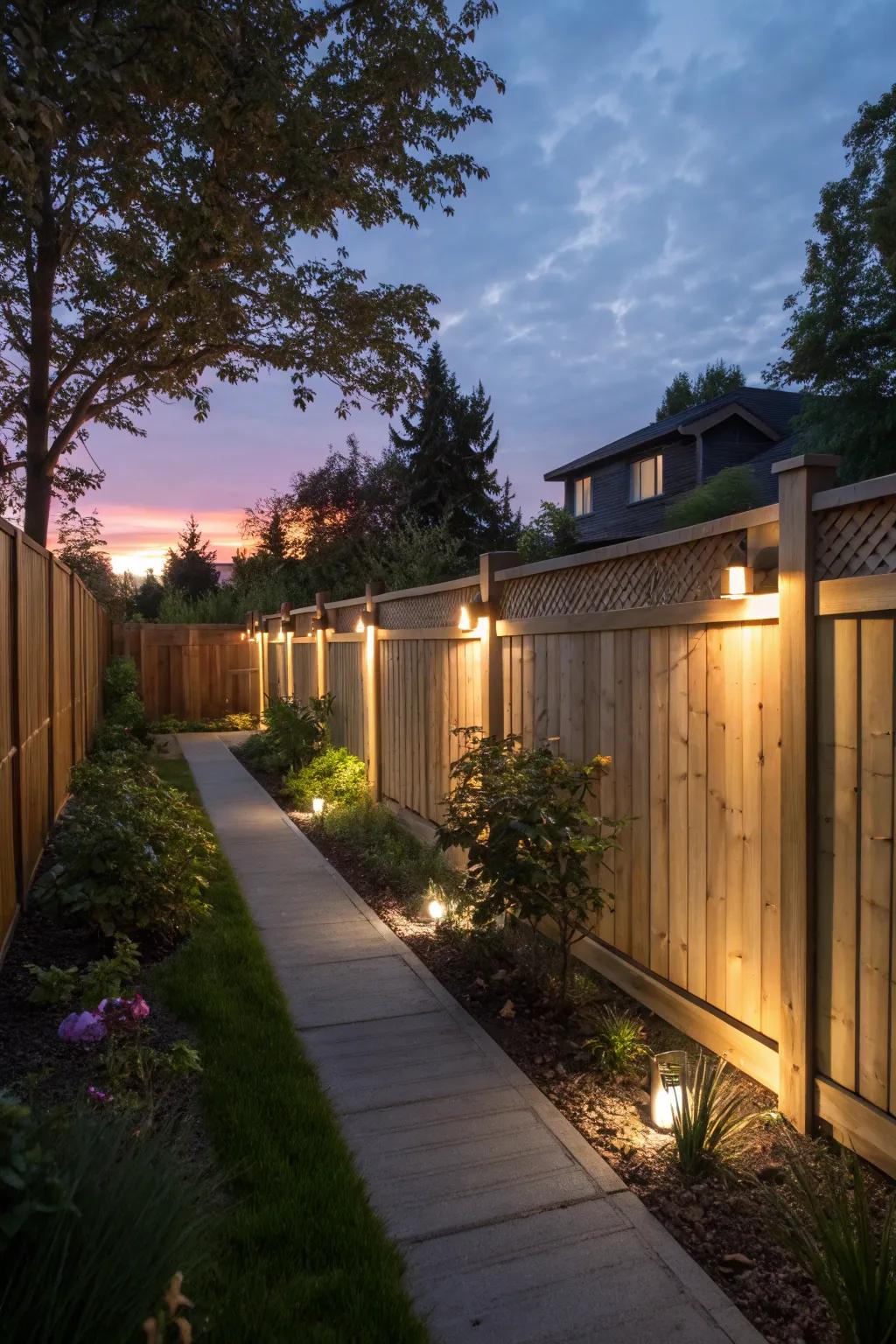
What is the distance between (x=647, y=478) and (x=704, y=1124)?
20417 mm

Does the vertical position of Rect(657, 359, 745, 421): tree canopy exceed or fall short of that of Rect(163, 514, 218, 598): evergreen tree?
it exceeds it

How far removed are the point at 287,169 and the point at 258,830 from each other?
6.13 metres

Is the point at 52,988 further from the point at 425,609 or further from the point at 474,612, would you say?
the point at 425,609

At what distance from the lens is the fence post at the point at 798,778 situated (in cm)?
280

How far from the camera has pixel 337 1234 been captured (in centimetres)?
236

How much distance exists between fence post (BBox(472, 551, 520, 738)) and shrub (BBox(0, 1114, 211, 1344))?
367cm

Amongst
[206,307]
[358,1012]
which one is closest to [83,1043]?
[358,1012]

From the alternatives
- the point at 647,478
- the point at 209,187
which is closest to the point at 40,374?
the point at 209,187

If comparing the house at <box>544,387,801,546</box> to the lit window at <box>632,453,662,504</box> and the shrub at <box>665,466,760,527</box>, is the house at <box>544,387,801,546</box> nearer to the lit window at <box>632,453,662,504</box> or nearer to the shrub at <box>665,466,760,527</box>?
the lit window at <box>632,453,662,504</box>

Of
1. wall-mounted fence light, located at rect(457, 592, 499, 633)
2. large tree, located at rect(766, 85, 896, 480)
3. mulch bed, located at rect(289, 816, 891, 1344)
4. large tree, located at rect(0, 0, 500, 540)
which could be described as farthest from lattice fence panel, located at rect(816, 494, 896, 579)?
large tree, located at rect(766, 85, 896, 480)

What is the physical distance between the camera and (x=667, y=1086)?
9.50 feet

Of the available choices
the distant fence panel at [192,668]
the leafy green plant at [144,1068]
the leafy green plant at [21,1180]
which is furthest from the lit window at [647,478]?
the leafy green plant at [21,1180]

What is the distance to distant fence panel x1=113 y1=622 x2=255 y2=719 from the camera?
17562 mm

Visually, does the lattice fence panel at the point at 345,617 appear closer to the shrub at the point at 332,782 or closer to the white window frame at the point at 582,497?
the shrub at the point at 332,782
